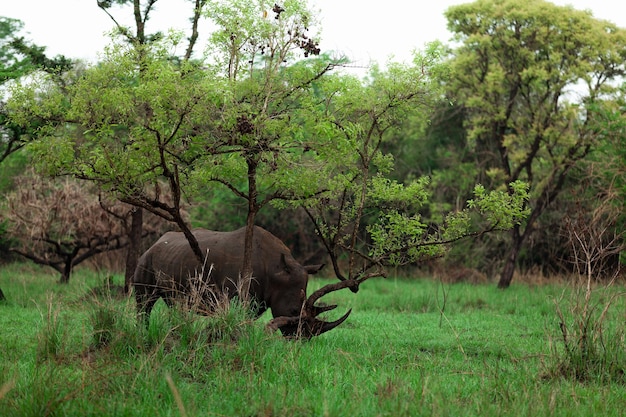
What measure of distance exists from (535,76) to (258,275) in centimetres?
1238

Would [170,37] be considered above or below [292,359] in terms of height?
above

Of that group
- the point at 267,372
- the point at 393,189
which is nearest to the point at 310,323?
the point at 393,189

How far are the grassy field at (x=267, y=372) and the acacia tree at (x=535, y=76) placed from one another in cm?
1024

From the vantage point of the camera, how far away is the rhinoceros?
374 inches

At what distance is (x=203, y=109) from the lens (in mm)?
8719

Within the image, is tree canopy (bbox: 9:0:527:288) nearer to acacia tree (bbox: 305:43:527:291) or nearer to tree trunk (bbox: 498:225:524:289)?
acacia tree (bbox: 305:43:527:291)

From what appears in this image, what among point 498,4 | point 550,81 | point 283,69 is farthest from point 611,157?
point 283,69

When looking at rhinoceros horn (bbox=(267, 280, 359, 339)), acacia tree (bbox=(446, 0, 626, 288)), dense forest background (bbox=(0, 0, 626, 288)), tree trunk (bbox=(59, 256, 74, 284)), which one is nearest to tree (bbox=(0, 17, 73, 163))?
dense forest background (bbox=(0, 0, 626, 288))

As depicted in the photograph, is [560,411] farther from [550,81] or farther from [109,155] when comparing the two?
[550,81]

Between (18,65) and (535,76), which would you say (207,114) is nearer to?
(18,65)

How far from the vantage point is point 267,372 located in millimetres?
6727

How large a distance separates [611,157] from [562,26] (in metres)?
3.88

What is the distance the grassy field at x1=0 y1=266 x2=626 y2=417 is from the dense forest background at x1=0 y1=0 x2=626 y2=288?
44.4 inches

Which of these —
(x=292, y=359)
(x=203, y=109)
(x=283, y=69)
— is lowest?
(x=292, y=359)
